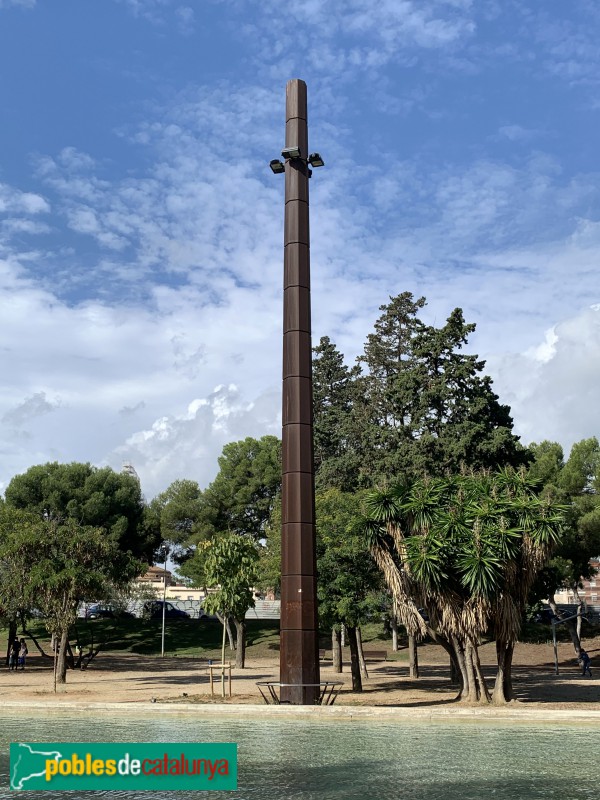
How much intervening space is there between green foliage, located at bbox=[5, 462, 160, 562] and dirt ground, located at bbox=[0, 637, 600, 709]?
46.7 feet

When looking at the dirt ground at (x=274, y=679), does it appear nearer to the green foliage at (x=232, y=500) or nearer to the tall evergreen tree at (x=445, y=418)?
the tall evergreen tree at (x=445, y=418)

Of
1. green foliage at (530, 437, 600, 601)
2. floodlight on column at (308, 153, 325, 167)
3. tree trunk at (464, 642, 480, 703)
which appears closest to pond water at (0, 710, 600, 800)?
tree trunk at (464, 642, 480, 703)

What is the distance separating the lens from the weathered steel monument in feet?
78.5

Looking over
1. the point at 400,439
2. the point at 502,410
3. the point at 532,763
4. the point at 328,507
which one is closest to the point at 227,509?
the point at 400,439

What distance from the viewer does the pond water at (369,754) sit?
36.7ft

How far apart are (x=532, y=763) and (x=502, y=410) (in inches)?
1385

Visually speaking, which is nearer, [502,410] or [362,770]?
[362,770]

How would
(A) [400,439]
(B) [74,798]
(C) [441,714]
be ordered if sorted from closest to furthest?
(B) [74,798] → (C) [441,714] → (A) [400,439]

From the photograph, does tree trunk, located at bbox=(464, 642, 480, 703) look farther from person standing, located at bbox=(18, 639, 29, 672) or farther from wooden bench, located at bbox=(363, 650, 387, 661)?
person standing, located at bbox=(18, 639, 29, 672)

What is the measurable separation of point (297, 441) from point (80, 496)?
47.4m

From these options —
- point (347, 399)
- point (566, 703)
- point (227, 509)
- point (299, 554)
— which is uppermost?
point (347, 399)

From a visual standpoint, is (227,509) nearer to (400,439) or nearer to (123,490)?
(123,490)

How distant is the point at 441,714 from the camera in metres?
19.3

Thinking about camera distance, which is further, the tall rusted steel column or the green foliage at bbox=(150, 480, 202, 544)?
the green foliage at bbox=(150, 480, 202, 544)
